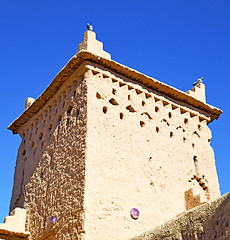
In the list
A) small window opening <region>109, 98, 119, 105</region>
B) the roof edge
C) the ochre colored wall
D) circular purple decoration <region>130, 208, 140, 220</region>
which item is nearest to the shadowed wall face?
the roof edge

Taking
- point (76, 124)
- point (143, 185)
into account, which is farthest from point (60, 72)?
point (143, 185)

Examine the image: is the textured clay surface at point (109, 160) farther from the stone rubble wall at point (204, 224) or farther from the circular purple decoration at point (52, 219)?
the stone rubble wall at point (204, 224)

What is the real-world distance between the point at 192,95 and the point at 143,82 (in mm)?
1795

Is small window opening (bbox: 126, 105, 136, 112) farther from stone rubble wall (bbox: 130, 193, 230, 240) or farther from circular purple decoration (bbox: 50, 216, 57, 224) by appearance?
A: stone rubble wall (bbox: 130, 193, 230, 240)

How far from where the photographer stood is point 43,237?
364 inches

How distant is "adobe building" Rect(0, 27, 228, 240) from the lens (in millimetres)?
8633

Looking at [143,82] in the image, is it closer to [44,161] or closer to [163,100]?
[163,100]

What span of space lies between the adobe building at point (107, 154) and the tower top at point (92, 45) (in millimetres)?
31

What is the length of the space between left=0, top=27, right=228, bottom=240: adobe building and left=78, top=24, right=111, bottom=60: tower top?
0.10 ft

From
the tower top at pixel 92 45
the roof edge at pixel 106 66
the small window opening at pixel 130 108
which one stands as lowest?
the small window opening at pixel 130 108

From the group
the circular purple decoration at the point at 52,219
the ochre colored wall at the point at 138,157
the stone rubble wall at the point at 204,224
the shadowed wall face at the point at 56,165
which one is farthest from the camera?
the circular purple decoration at the point at 52,219

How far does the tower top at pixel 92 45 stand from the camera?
10.1m

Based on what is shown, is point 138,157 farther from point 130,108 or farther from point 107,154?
point 130,108

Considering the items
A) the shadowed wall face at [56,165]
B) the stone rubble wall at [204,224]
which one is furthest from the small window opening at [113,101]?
the stone rubble wall at [204,224]
